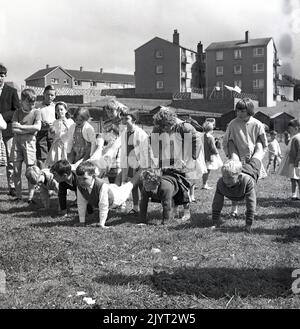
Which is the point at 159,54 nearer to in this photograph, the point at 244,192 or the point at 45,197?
the point at 45,197

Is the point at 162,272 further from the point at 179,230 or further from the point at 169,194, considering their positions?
the point at 169,194

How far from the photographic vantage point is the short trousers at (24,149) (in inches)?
394

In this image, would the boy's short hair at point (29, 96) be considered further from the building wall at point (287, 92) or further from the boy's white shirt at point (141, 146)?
the building wall at point (287, 92)

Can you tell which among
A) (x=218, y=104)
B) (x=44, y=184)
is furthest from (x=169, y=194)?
(x=218, y=104)

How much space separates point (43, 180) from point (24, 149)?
117cm

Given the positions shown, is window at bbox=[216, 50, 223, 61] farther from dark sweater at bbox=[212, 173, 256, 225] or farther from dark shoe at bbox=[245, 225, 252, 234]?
dark shoe at bbox=[245, 225, 252, 234]

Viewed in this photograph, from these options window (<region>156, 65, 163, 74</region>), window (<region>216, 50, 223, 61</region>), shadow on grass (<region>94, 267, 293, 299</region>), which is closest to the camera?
shadow on grass (<region>94, 267, 293, 299</region>)

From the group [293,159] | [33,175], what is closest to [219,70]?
[293,159]

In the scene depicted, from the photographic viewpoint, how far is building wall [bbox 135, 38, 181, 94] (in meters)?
83.5

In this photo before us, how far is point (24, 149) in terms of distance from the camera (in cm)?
1003

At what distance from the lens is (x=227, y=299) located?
475cm

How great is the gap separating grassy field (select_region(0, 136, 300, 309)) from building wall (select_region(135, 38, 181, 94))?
250 feet

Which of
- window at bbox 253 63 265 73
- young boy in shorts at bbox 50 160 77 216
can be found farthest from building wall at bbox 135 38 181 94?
young boy in shorts at bbox 50 160 77 216
